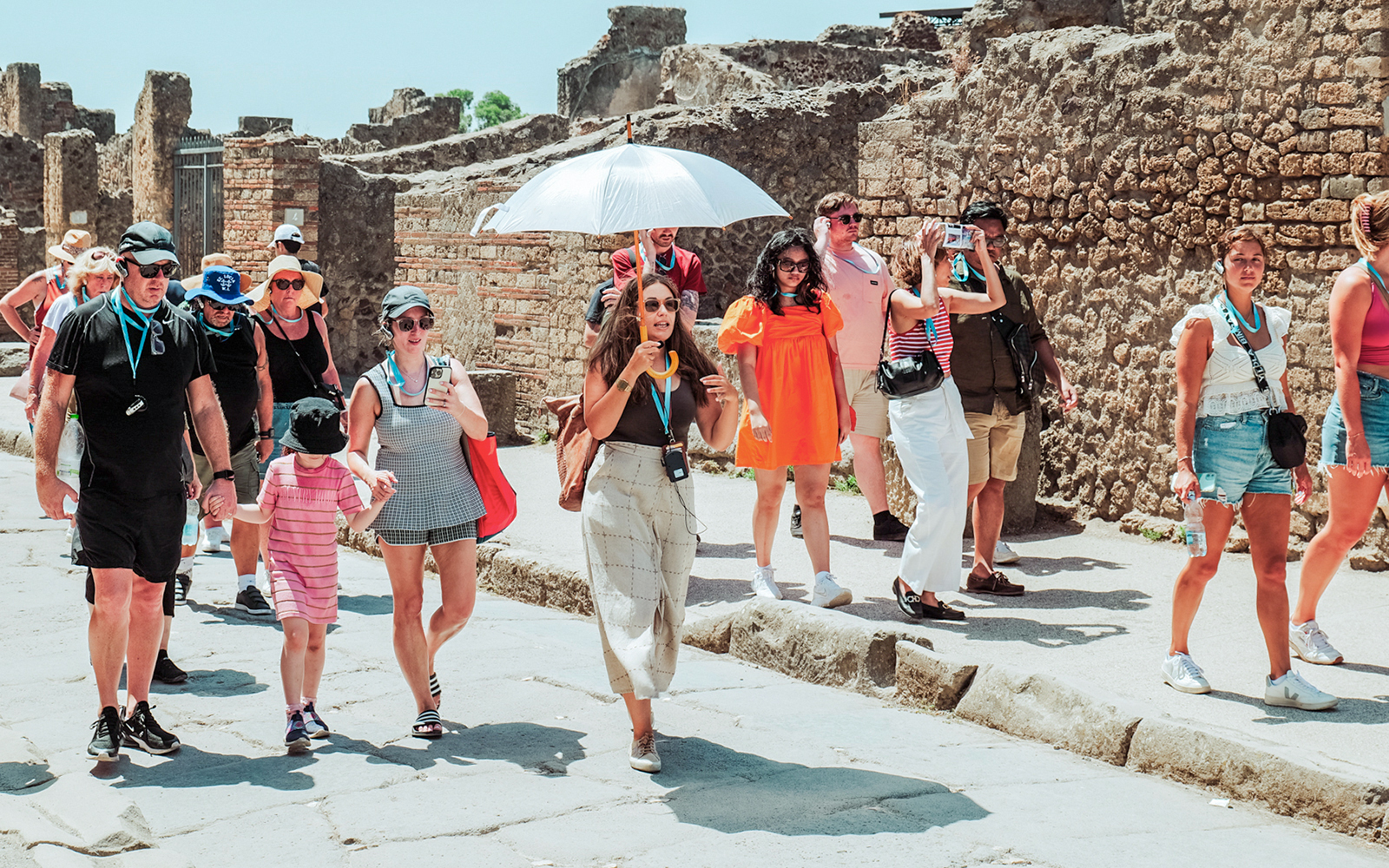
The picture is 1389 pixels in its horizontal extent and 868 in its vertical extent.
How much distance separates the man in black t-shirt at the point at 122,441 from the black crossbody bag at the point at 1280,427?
377 centimetres

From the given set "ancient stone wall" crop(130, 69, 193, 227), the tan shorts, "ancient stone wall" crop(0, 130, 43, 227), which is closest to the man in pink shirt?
the tan shorts

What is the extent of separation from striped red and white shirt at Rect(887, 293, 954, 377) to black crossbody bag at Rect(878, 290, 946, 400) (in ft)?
0.08

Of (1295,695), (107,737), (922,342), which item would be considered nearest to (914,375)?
(922,342)

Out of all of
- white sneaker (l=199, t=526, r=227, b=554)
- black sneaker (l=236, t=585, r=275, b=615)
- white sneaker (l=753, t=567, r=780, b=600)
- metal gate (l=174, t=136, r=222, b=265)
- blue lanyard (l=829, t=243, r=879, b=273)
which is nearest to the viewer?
Answer: white sneaker (l=753, t=567, r=780, b=600)

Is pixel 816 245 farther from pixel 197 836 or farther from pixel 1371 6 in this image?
pixel 197 836

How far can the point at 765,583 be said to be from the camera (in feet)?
22.0

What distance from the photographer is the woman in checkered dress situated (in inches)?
198

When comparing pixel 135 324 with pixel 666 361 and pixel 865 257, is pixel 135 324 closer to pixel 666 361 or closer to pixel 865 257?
pixel 666 361

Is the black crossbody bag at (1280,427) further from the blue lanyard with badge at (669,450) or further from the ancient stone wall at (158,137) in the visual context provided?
the ancient stone wall at (158,137)

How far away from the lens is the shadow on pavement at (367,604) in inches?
284

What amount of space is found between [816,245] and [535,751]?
3605 millimetres

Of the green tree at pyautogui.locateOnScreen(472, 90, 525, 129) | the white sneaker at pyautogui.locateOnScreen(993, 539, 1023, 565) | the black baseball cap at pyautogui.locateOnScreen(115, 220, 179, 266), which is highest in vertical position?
the green tree at pyautogui.locateOnScreen(472, 90, 525, 129)

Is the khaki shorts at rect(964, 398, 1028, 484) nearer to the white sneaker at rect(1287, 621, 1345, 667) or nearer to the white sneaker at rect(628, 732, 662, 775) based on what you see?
the white sneaker at rect(1287, 621, 1345, 667)

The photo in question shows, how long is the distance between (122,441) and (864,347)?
4.22 metres
